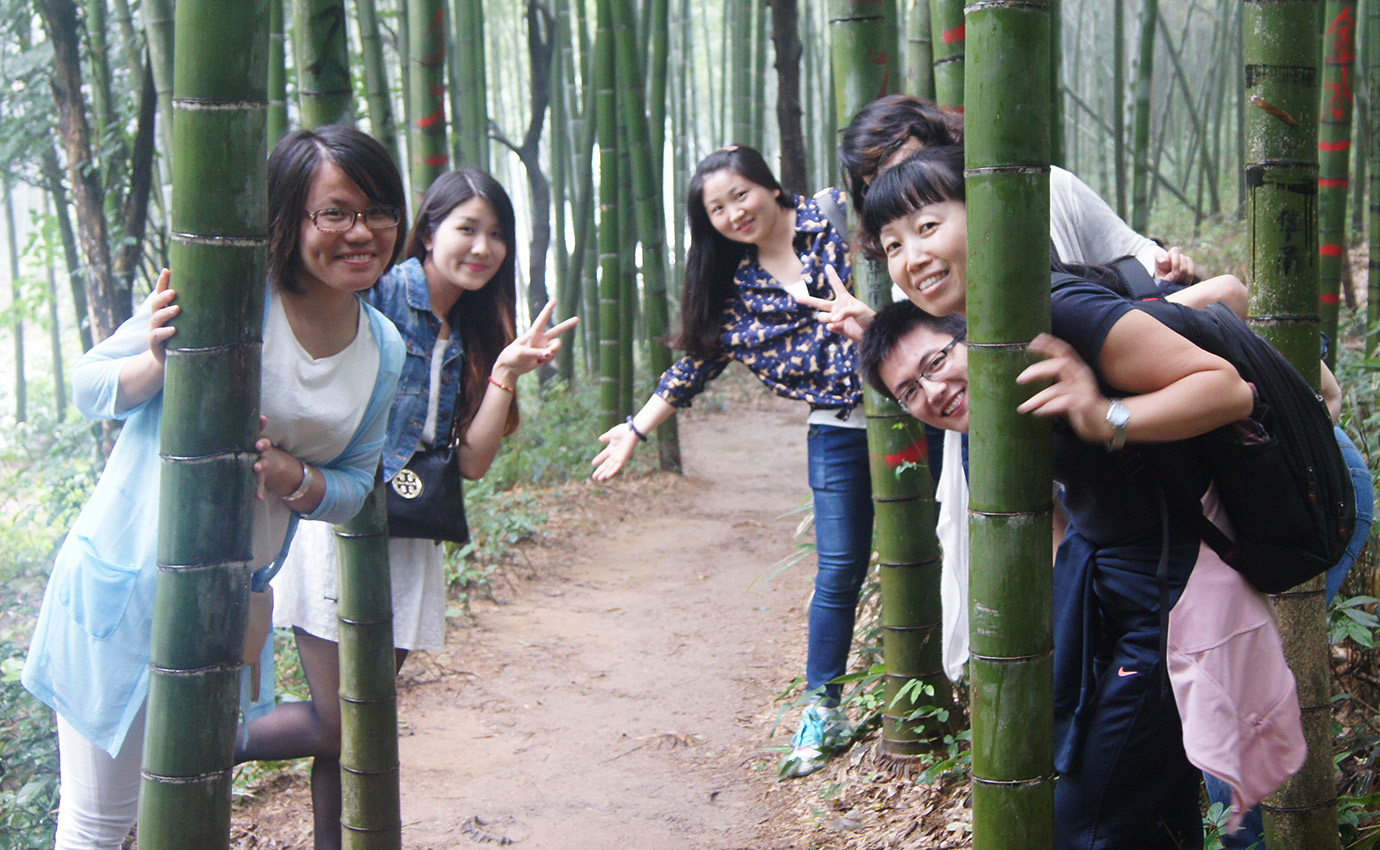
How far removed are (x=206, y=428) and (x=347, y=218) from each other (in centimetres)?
57

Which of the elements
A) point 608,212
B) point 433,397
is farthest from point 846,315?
point 608,212

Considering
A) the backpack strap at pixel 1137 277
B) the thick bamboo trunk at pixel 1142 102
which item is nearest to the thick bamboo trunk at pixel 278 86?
the backpack strap at pixel 1137 277

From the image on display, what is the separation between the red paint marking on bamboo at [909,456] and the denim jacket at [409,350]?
943 millimetres

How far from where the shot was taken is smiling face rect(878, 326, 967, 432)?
61.3 inches

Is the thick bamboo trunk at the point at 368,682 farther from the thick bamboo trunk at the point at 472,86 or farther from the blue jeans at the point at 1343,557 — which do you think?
the thick bamboo trunk at the point at 472,86

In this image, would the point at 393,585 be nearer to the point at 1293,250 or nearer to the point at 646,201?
the point at 1293,250

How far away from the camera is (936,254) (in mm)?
1527

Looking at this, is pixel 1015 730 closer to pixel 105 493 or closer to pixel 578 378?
pixel 105 493

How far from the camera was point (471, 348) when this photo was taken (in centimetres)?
231

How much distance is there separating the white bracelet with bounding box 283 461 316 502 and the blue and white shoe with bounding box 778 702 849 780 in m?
1.65

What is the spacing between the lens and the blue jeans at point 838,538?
2.78m

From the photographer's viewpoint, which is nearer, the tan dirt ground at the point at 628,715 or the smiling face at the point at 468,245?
the smiling face at the point at 468,245

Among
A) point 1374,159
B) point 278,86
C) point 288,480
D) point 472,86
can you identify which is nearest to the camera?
point 288,480

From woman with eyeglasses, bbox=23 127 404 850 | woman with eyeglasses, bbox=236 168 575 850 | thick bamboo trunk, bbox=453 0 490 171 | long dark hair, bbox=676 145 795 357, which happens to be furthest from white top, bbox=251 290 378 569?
thick bamboo trunk, bbox=453 0 490 171
